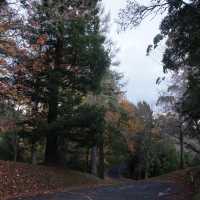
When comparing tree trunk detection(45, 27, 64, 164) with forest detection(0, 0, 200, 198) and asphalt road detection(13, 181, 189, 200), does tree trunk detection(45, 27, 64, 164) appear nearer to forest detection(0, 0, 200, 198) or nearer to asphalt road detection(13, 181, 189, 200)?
forest detection(0, 0, 200, 198)

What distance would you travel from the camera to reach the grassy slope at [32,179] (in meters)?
16.4

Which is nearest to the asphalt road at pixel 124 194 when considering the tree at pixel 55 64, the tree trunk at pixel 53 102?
the tree at pixel 55 64

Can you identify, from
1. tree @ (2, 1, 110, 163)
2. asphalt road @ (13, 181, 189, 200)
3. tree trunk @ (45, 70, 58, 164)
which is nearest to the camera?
asphalt road @ (13, 181, 189, 200)

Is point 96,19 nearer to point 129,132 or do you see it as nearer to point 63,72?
point 63,72

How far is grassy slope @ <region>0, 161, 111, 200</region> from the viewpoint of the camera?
644 inches

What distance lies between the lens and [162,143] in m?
47.6

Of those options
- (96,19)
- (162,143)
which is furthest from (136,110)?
(96,19)

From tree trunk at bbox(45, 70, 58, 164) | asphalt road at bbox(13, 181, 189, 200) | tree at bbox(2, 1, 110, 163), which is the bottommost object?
Result: asphalt road at bbox(13, 181, 189, 200)

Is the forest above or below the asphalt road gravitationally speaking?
above

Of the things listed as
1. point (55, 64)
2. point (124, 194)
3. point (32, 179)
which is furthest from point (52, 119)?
point (124, 194)

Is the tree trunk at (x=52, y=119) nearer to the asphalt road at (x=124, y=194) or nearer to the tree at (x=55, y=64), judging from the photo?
the tree at (x=55, y=64)

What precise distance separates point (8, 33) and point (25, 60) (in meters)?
2.80

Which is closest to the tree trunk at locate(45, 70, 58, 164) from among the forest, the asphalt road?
the forest

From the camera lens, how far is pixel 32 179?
1844 centimetres
